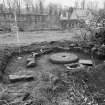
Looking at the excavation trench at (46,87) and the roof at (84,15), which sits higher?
the roof at (84,15)

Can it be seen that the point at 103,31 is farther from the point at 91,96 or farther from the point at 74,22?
the point at 74,22

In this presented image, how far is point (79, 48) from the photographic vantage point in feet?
19.9

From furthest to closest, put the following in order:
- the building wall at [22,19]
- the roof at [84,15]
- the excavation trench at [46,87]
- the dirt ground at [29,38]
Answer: the building wall at [22,19]
the roof at [84,15]
the dirt ground at [29,38]
the excavation trench at [46,87]

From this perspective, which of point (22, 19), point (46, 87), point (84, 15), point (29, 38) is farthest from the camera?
point (22, 19)

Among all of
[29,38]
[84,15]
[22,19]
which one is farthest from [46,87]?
[22,19]

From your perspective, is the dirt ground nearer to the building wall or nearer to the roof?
the roof

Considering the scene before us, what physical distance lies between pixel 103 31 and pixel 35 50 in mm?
3366

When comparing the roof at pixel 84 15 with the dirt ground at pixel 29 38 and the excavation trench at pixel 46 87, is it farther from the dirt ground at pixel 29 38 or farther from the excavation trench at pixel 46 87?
the excavation trench at pixel 46 87

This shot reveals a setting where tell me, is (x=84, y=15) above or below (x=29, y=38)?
above

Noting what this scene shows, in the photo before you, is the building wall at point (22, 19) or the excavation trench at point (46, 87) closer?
the excavation trench at point (46, 87)

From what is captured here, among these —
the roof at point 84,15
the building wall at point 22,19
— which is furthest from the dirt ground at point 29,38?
the building wall at point 22,19

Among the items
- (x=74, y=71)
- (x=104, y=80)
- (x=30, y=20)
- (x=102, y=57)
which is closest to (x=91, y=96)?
(x=104, y=80)

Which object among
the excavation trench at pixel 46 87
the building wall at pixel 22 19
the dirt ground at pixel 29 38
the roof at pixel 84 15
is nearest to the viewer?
the excavation trench at pixel 46 87

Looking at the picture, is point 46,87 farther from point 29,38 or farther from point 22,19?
point 22,19
